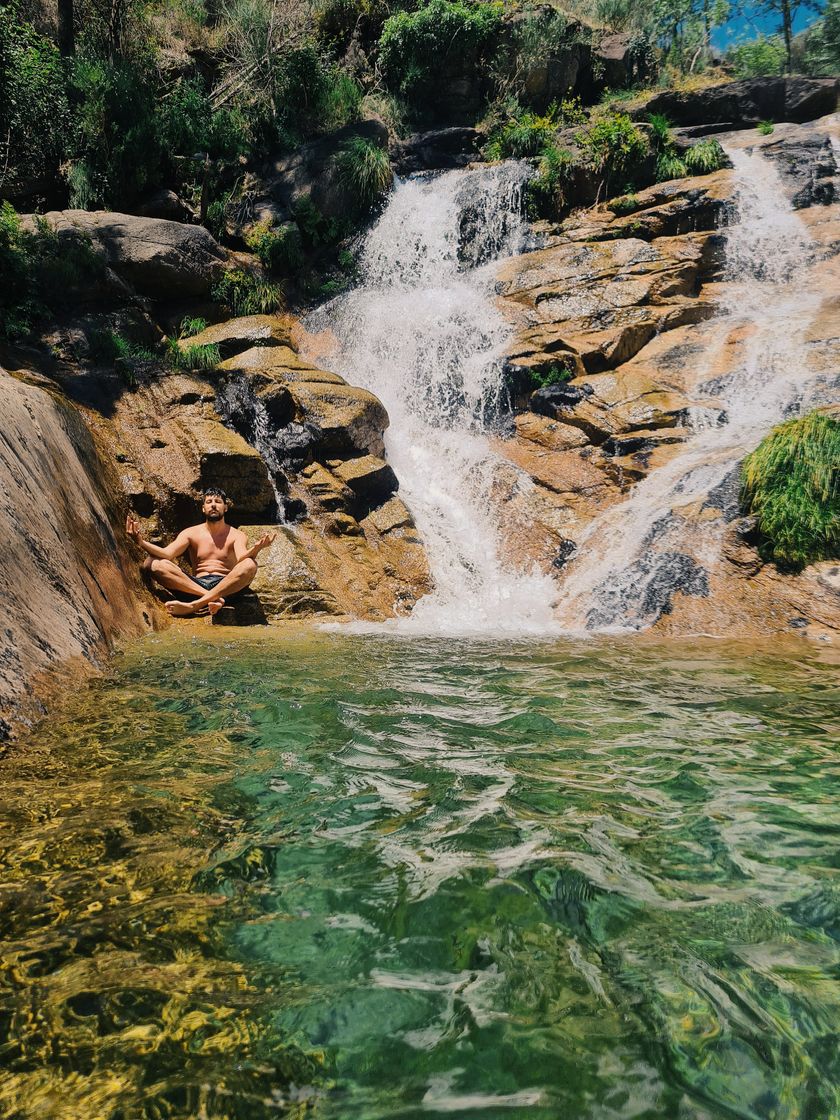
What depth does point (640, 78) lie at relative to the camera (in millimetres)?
20156

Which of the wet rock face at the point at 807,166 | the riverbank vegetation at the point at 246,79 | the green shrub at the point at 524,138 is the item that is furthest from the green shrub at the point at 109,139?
the wet rock face at the point at 807,166

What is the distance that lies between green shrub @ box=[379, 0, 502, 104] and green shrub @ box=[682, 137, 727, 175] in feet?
27.1

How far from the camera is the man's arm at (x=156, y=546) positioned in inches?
275

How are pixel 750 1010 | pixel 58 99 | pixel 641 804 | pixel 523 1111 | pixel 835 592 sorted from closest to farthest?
1. pixel 523 1111
2. pixel 750 1010
3. pixel 641 804
4. pixel 835 592
5. pixel 58 99

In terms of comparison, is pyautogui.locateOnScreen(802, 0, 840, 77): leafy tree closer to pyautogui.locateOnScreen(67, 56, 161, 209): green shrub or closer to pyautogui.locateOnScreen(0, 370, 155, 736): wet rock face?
pyautogui.locateOnScreen(67, 56, 161, 209): green shrub

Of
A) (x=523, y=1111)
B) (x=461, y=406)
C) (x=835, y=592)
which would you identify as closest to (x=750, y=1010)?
(x=523, y=1111)

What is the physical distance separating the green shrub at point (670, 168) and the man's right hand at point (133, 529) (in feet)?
43.2

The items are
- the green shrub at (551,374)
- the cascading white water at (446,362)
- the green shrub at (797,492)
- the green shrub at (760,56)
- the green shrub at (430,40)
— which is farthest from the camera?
the green shrub at (760,56)

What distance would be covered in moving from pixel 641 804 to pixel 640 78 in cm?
2381

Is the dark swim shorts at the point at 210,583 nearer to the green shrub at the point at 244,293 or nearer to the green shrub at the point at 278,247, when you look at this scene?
the green shrub at the point at 244,293

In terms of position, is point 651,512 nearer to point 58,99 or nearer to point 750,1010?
point 750,1010

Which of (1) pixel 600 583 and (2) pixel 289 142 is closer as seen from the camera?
(1) pixel 600 583

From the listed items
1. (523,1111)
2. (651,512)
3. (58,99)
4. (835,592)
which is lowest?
(835,592)

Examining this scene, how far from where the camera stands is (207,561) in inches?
286
